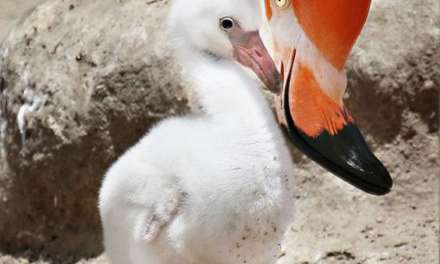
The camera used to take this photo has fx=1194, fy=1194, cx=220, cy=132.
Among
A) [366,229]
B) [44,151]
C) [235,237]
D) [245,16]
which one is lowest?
[366,229]

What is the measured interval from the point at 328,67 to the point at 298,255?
0.72m

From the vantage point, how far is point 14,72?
362 cm

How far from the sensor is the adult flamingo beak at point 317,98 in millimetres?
2520

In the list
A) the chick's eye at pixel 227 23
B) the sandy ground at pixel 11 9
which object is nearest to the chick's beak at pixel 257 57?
the chick's eye at pixel 227 23

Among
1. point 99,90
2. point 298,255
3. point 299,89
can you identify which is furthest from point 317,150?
point 99,90

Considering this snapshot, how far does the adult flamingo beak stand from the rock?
745mm

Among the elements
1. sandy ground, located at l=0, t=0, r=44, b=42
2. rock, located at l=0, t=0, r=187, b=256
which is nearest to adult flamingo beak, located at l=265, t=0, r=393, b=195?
rock, located at l=0, t=0, r=187, b=256

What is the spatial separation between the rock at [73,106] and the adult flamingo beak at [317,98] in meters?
0.74

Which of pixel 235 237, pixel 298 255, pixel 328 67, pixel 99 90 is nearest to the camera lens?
pixel 235 237

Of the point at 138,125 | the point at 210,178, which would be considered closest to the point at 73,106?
the point at 138,125

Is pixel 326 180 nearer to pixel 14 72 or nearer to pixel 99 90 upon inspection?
pixel 99 90

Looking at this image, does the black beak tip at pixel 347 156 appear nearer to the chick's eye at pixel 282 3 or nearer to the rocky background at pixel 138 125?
the chick's eye at pixel 282 3

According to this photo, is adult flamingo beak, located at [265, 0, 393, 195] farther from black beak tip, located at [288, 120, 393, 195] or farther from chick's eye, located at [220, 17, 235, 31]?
chick's eye, located at [220, 17, 235, 31]

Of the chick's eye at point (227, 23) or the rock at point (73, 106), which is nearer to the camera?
the chick's eye at point (227, 23)
